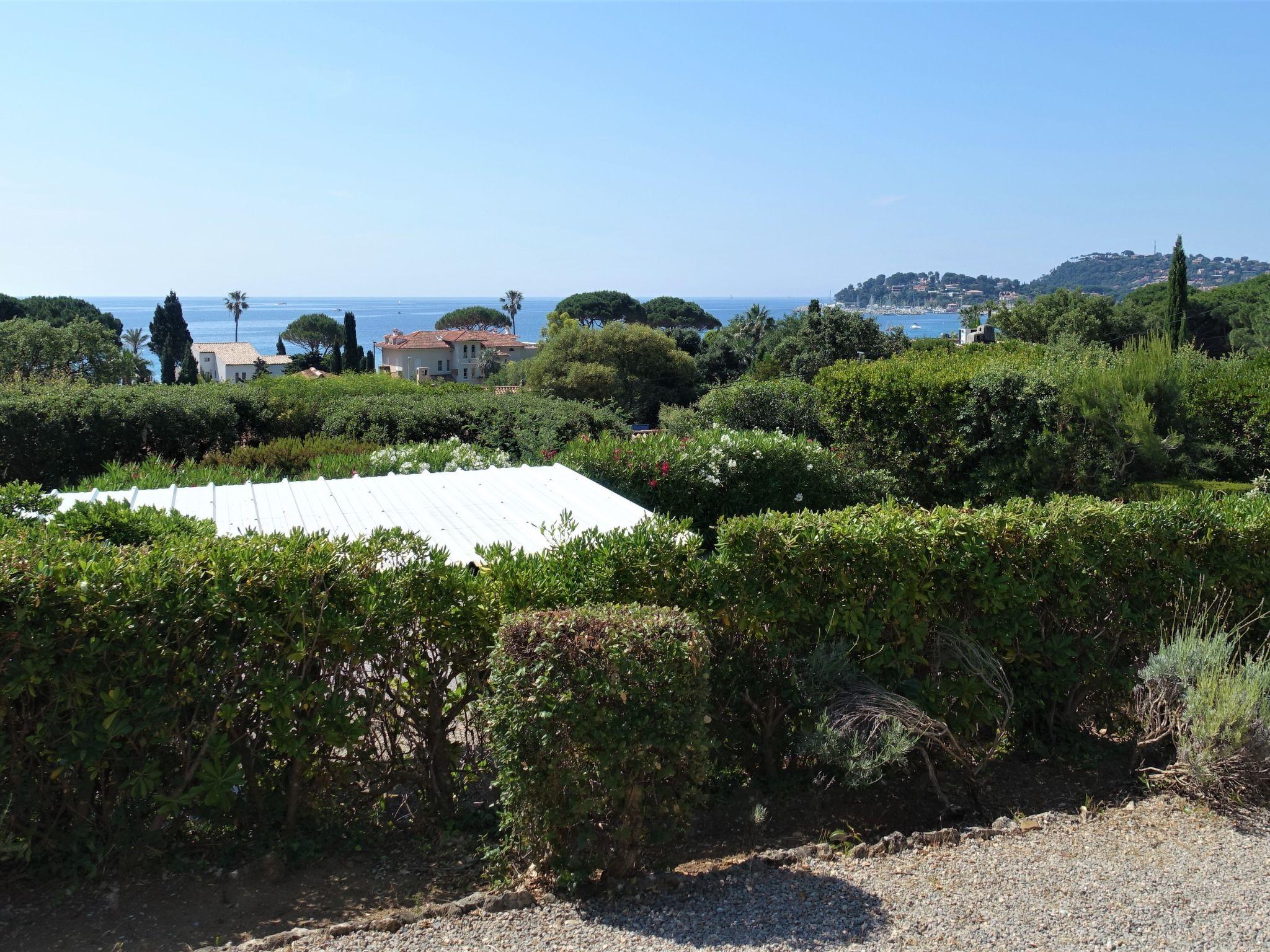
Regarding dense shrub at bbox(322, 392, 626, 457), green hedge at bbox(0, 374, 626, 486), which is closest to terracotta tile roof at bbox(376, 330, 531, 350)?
green hedge at bbox(0, 374, 626, 486)

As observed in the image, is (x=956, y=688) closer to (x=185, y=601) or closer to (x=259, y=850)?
(x=259, y=850)

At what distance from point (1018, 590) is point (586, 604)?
2.29 m

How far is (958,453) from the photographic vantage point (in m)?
13.2

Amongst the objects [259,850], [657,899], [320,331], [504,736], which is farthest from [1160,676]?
[320,331]

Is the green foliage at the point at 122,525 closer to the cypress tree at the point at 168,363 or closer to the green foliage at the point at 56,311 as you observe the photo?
the green foliage at the point at 56,311

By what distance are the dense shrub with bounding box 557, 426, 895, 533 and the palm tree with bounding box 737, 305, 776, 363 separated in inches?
2361

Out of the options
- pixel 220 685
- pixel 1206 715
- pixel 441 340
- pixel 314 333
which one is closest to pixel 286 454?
pixel 220 685

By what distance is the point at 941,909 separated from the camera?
10.2 feet

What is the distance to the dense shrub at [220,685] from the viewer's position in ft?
10.6

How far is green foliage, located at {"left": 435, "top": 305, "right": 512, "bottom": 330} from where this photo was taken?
4705 inches

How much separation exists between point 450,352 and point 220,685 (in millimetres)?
98022

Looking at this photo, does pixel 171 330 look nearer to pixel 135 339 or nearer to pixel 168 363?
pixel 168 363

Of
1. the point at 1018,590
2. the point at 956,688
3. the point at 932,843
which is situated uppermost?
the point at 1018,590

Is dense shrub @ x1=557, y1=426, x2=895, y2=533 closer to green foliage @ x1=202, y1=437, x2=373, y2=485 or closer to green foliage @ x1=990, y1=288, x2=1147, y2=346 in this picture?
green foliage @ x1=202, y1=437, x2=373, y2=485
